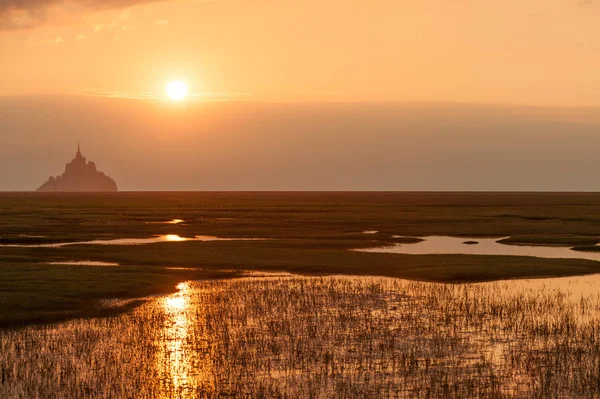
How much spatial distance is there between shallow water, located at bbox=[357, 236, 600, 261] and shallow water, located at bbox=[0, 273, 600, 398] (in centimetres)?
2229

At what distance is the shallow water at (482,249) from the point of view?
5806cm

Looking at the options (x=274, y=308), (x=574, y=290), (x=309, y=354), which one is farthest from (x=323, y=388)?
(x=574, y=290)

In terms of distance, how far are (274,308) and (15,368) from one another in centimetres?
1295

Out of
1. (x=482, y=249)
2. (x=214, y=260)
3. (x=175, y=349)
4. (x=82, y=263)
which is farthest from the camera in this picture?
(x=482, y=249)

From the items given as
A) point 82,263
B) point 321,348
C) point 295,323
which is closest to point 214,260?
point 82,263

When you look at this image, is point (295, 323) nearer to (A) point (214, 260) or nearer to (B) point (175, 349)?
(B) point (175, 349)

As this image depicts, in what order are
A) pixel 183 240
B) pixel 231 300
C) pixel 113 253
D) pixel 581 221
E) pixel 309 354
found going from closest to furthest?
pixel 309 354 < pixel 231 300 < pixel 113 253 < pixel 183 240 < pixel 581 221

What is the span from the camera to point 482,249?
2484 inches

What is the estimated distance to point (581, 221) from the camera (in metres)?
101

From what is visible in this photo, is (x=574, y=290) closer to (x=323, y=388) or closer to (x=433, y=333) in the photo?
(x=433, y=333)

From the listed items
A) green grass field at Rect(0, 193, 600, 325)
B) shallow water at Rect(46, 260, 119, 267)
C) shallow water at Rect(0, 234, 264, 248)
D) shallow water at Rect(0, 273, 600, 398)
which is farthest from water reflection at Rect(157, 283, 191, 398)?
shallow water at Rect(0, 234, 264, 248)

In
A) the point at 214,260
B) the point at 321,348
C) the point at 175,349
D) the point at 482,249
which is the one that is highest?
the point at 482,249

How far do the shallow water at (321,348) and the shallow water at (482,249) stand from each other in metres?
22.3

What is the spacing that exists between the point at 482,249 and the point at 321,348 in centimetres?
4209
